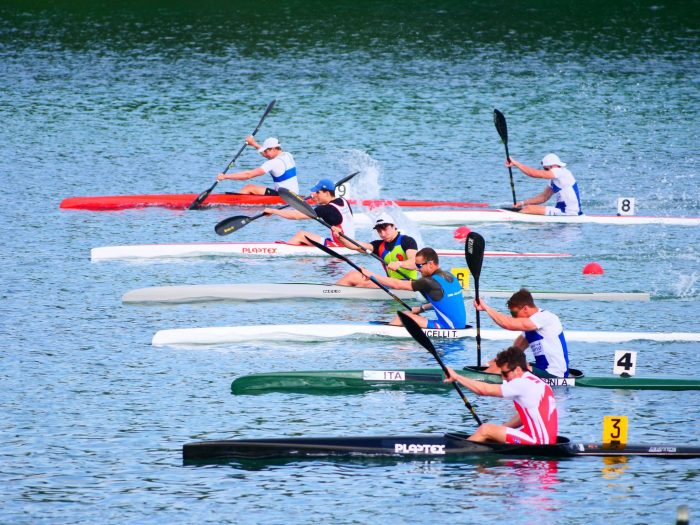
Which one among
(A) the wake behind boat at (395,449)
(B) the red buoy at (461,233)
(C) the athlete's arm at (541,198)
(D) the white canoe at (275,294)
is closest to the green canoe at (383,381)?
(A) the wake behind boat at (395,449)

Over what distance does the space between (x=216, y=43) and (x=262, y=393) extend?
3980 centimetres

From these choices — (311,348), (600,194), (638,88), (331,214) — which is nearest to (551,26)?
(638,88)

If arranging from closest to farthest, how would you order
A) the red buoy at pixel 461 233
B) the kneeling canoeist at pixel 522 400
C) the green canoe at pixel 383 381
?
the kneeling canoeist at pixel 522 400 → the green canoe at pixel 383 381 → the red buoy at pixel 461 233

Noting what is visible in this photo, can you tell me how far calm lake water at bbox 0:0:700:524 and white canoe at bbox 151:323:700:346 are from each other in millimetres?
183

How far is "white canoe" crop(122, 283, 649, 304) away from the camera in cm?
2412

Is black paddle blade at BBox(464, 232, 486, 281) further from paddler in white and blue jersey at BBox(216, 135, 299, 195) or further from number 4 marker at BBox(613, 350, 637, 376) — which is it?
paddler in white and blue jersey at BBox(216, 135, 299, 195)

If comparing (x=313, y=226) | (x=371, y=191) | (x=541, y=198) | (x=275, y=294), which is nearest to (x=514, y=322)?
(x=275, y=294)

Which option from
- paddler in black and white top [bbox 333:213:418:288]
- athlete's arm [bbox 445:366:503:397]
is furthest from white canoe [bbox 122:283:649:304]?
athlete's arm [bbox 445:366:503:397]

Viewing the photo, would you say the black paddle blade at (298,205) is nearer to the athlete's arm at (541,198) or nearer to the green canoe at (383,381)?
the green canoe at (383,381)

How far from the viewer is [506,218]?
30.7 metres

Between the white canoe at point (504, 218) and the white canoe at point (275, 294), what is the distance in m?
6.01

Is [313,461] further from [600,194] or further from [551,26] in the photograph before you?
[551,26]

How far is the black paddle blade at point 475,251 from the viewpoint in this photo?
19.3 m

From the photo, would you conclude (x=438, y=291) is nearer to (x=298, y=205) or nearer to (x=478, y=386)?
(x=298, y=205)
